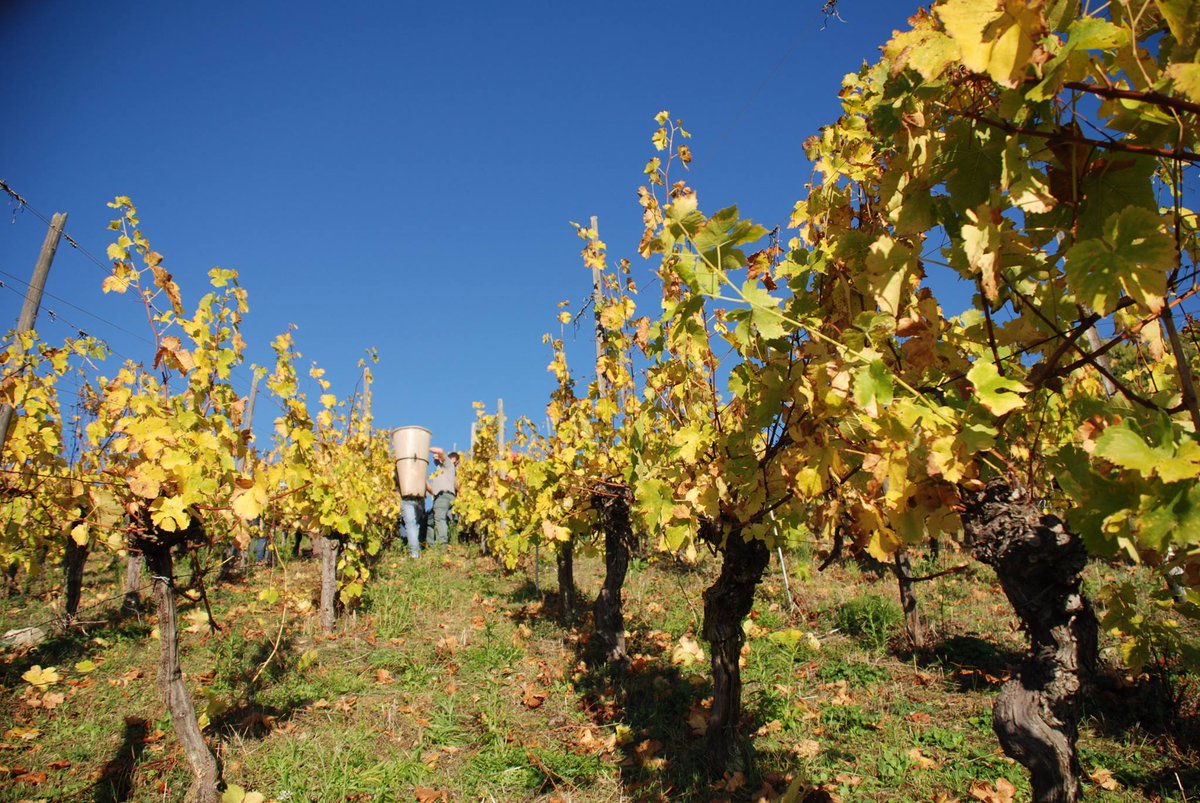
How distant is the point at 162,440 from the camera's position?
3098 millimetres

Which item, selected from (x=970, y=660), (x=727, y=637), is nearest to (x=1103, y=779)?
(x=970, y=660)

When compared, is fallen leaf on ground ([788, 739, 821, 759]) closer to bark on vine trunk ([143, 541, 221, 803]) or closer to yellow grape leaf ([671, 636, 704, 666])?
yellow grape leaf ([671, 636, 704, 666])

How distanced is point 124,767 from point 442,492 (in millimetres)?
10446

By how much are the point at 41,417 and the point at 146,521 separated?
3.15 meters

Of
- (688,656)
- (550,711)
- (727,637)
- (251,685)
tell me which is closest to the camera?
(727,637)

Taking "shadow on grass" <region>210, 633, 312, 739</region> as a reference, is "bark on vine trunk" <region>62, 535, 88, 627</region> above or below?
above

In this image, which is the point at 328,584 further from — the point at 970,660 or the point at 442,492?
the point at 442,492

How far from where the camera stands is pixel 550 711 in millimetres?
4555

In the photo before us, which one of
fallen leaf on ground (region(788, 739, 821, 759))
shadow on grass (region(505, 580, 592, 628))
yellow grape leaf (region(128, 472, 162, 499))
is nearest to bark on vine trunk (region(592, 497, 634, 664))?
shadow on grass (region(505, 580, 592, 628))

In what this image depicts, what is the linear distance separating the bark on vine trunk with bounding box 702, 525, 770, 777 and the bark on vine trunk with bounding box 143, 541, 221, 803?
2823 mm

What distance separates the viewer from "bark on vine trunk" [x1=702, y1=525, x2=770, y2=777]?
3271 mm

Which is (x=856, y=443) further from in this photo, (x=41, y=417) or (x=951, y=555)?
(x=951, y=555)

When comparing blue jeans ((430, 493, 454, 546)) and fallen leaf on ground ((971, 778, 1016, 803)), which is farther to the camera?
blue jeans ((430, 493, 454, 546))

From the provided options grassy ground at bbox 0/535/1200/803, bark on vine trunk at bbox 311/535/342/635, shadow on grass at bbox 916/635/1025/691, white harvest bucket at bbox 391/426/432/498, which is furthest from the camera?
white harvest bucket at bbox 391/426/432/498
